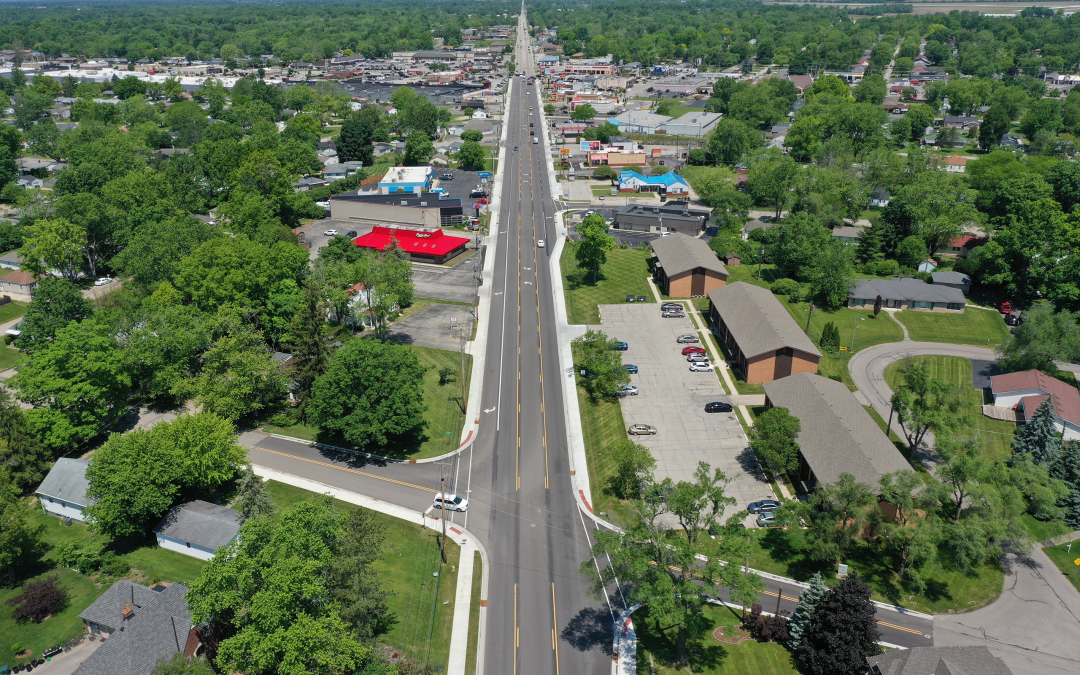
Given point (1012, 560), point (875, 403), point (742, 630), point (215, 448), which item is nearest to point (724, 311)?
point (875, 403)

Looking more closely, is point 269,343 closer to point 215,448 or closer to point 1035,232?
point 215,448

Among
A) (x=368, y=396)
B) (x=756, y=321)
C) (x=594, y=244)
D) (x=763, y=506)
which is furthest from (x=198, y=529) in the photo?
(x=594, y=244)

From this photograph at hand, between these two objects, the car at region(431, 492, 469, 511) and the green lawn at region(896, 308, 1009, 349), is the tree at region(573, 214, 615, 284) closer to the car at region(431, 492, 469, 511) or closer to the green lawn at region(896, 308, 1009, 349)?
the green lawn at region(896, 308, 1009, 349)

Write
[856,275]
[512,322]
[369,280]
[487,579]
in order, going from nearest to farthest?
[487,579]
[369,280]
[512,322]
[856,275]

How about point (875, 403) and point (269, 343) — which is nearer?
point (875, 403)

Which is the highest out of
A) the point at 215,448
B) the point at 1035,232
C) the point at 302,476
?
the point at 1035,232

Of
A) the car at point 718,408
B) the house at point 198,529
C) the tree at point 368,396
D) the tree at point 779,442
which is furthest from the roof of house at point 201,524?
the car at point 718,408

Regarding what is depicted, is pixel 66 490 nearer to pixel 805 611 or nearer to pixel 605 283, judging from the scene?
pixel 805 611

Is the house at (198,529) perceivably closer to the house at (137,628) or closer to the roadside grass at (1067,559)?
the house at (137,628)
